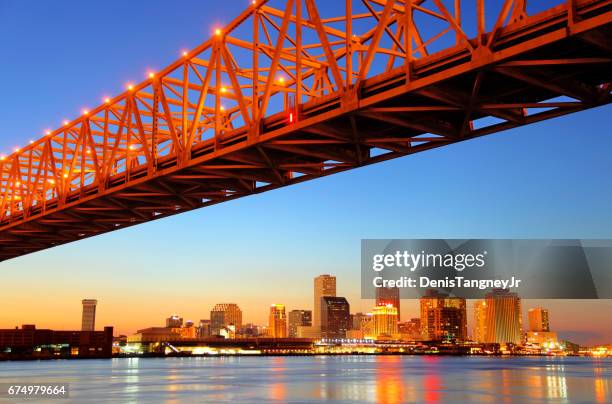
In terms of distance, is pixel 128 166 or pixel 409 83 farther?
pixel 128 166

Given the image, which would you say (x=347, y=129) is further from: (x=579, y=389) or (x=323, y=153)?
(x=579, y=389)

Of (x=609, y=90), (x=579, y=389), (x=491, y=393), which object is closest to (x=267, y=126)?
(x=609, y=90)

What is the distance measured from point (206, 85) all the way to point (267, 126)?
21.9 feet

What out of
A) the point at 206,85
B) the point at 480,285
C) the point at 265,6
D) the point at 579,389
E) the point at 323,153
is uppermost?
the point at 265,6

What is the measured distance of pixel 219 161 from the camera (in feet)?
109

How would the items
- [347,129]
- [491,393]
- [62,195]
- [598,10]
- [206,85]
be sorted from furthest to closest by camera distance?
[491,393], [62,195], [206,85], [347,129], [598,10]

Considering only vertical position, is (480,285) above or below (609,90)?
below

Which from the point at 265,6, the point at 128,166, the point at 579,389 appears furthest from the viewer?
the point at 579,389

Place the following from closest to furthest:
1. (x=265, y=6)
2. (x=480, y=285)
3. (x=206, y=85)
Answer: (x=265, y=6) → (x=206, y=85) → (x=480, y=285)

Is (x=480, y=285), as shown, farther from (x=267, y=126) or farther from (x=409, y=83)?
(x=409, y=83)

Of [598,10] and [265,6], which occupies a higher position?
[265,6]

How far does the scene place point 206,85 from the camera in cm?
3469

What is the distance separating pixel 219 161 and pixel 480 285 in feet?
88.5

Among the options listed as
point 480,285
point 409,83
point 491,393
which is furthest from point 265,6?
point 491,393
